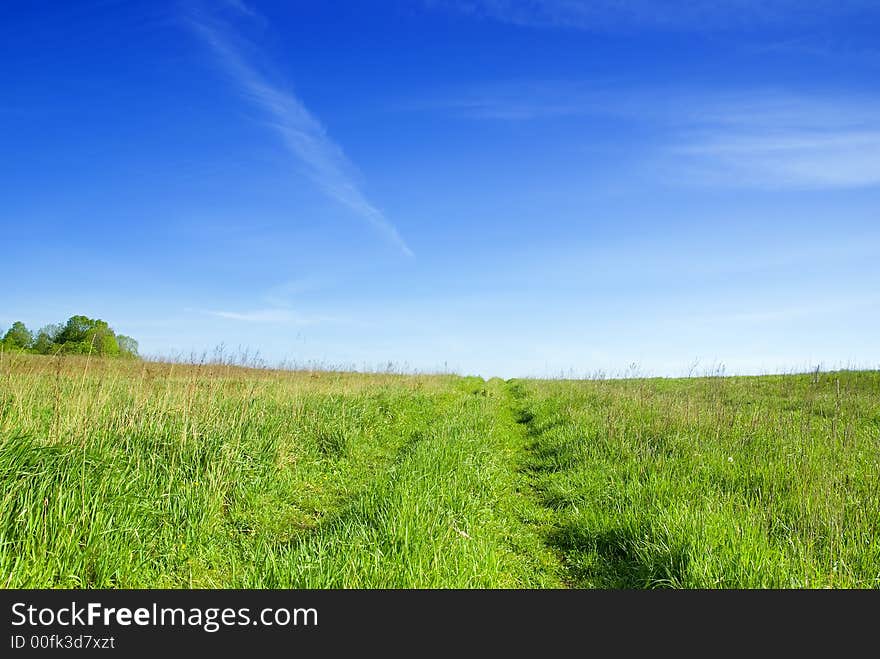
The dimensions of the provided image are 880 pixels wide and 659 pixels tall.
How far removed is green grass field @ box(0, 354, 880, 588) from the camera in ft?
13.0

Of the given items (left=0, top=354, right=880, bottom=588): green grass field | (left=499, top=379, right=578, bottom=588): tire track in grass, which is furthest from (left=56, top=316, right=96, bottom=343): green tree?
(left=499, top=379, right=578, bottom=588): tire track in grass

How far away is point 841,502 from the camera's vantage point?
479 centimetres

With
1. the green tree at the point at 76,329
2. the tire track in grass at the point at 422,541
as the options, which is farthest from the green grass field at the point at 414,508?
the green tree at the point at 76,329

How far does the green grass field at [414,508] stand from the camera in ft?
13.0

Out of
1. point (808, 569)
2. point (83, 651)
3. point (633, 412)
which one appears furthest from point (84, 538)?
point (633, 412)

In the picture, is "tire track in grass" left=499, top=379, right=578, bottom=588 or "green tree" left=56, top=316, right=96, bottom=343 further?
"green tree" left=56, top=316, right=96, bottom=343

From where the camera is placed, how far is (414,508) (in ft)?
15.9

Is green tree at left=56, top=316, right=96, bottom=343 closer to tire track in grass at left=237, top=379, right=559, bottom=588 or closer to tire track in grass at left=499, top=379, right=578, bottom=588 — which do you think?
tire track in grass at left=499, top=379, right=578, bottom=588

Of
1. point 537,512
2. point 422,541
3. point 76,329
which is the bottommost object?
point 422,541

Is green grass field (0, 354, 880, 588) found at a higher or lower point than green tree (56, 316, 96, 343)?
lower

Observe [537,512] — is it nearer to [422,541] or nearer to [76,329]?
[422,541]

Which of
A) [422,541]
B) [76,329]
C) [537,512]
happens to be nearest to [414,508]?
[422,541]

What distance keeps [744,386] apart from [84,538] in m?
25.4

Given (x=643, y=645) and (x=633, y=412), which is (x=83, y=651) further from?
(x=633, y=412)
